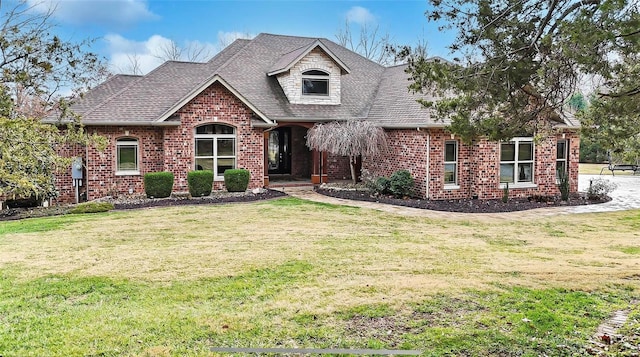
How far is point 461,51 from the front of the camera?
7867 mm

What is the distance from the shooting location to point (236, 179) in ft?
63.7

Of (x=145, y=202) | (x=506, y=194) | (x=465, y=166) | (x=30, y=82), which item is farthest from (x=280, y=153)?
(x=30, y=82)

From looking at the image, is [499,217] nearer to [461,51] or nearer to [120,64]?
[461,51]

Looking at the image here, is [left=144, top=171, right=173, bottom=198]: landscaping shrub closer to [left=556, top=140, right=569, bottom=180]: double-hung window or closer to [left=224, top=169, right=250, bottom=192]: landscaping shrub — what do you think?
[left=224, top=169, right=250, bottom=192]: landscaping shrub

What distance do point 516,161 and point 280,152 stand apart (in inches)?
438

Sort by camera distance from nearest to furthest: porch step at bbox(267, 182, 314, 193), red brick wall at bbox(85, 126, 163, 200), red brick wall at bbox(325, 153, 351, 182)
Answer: red brick wall at bbox(85, 126, 163, 200) → porch step at bbox(267, 182, 314, 193) → red brick wall at bbox(325, 153, 351, 182)

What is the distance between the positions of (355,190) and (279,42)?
10123 millimetres

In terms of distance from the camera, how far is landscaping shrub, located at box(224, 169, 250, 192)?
19375 mm

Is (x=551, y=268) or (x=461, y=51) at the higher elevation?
(x=461, y=51)

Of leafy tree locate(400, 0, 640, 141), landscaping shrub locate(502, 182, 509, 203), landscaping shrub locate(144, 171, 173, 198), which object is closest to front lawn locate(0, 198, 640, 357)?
leafy tree locate(400, 0, 640, 141)

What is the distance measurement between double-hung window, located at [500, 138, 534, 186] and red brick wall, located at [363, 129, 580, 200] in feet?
0.86

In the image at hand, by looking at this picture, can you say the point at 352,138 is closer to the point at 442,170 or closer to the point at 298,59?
the point at 442,170

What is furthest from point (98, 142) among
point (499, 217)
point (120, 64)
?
point (120, 64)

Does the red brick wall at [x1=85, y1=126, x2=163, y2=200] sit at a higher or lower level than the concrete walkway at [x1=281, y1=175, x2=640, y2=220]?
higher
